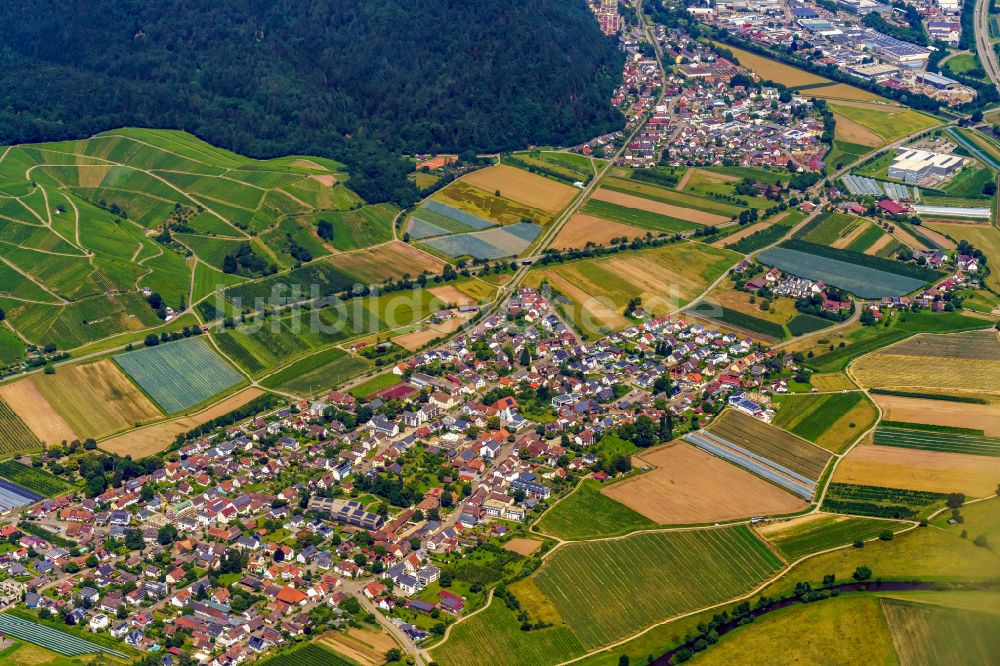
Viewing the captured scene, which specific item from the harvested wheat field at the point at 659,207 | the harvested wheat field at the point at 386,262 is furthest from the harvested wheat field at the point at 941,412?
the harvested wheat field at the point at 386,262

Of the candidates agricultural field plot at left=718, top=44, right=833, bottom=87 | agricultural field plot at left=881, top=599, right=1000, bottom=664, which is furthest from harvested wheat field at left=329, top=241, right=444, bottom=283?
agricultural field plot at left=718, top=44, right=833, bottom=87

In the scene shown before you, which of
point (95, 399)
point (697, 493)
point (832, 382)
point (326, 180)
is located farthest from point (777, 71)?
point (95, 399)

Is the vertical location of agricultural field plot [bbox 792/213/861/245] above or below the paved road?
below

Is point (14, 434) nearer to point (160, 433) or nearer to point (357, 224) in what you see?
point (160, 433)

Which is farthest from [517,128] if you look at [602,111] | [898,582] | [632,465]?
[898,582]

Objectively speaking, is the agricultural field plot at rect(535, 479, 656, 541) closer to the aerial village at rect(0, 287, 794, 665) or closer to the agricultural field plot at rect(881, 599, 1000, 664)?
the aerial village at rect(0, 287, 794, 665)

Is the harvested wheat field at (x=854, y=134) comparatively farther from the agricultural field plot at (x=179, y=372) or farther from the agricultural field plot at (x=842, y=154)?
the agricultural field plot at (x=179, y=372)
